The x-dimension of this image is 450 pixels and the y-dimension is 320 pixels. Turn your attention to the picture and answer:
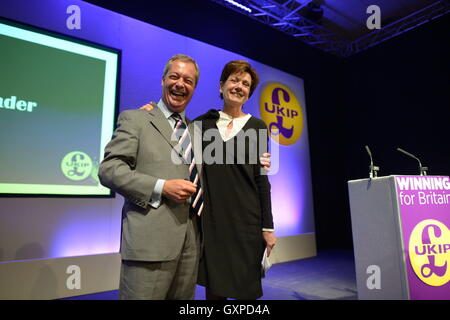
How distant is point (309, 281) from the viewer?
308 centimetres

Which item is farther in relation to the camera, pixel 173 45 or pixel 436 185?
pixel 173 45

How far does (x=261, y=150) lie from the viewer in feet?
4.35

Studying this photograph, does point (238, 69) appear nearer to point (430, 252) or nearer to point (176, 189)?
point (176, 189)

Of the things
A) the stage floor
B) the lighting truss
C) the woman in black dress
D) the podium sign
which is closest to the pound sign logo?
the stage floor

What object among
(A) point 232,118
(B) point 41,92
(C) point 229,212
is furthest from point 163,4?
(C) point 229,212

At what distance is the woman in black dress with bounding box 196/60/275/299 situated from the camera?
1157 millimetres

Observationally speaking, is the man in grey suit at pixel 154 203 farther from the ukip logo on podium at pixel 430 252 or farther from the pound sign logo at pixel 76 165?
the pound sign logo at pixel 76 165

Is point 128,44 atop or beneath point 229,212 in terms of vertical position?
atop

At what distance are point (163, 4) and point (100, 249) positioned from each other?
327 centimetres

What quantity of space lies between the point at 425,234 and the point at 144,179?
1.74 meters

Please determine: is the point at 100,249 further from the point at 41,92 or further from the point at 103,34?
the point at 103,34

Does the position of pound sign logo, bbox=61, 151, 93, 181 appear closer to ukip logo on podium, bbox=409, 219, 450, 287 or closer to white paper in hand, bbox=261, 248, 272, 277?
white paper in hand, bbox=261, 248, 272, 277

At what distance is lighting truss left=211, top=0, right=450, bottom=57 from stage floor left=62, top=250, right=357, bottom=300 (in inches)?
160

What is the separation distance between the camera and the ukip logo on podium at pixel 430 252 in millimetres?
1656
